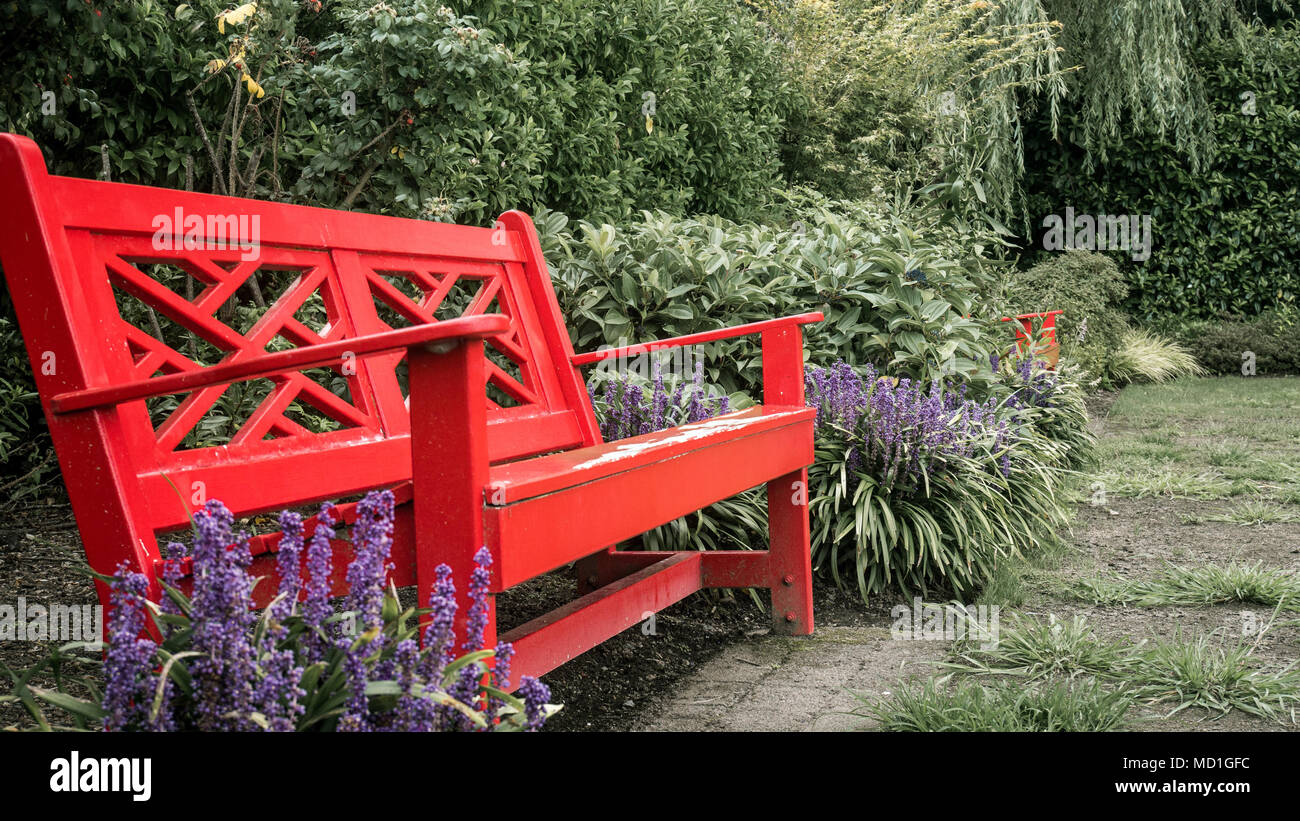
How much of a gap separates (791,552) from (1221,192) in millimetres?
10992

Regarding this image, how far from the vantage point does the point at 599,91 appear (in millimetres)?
5250

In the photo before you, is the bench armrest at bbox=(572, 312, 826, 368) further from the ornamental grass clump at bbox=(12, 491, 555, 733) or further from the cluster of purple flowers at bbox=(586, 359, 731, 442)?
the ornamental grass clump at bbox=(12, 491, 555, 733)

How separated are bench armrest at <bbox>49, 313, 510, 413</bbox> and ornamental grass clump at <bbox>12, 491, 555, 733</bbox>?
200 mm

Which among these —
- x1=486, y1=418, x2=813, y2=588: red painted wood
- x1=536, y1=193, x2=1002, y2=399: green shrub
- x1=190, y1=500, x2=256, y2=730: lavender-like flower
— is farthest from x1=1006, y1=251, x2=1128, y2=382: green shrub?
x1=190, y1=500, x2=256, y2=730: lavender-like flower

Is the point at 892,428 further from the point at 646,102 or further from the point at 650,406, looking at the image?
the point at 646,102

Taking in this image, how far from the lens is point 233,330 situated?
2.32 m

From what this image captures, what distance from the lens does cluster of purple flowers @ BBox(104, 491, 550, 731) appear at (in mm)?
1240

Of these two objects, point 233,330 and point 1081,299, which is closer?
point 233,330

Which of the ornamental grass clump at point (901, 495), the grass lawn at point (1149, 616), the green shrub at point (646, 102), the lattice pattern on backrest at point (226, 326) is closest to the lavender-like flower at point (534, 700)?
the lattice pattern on backrest at point (226, 326)

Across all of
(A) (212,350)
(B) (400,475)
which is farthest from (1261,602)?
(A) (212,350)

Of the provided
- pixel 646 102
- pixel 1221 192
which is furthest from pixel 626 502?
pixel 1221 192

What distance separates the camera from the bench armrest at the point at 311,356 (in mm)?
1428

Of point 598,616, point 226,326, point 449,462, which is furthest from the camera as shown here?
point 598,616
